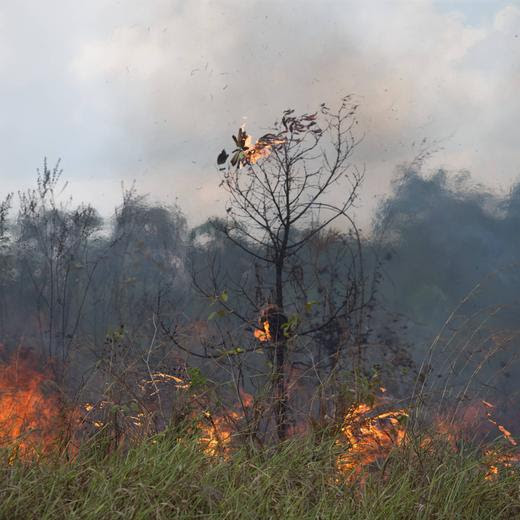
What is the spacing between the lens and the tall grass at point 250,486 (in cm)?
321

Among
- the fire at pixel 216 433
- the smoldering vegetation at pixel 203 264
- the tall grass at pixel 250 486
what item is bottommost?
the tall grass at pixel 250 486

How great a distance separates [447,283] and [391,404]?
1441 cm

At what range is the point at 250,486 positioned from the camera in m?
3.47

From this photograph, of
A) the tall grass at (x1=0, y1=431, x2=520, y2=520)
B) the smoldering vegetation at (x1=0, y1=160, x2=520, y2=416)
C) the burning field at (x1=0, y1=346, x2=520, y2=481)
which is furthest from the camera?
the smoldering vegetation at (x1=0, y1=160, x2=520, y2=416)

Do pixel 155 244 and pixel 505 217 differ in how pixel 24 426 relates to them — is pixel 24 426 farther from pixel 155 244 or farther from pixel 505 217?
pixel 505 217

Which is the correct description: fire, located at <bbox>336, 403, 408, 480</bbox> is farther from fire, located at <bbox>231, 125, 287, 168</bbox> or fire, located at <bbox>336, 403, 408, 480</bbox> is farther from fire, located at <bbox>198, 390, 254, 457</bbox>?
fire, located at <bbox>231, 125, 287, 168</bbox>

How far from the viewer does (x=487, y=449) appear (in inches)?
169

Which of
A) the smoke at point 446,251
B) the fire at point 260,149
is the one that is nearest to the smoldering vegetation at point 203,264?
the smoke at point 446,251

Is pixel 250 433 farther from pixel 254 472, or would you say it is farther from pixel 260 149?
pixel 260 149

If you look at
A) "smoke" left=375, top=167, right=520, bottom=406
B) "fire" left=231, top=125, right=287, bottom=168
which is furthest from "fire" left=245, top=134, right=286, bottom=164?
"smoke" left=375, top=167, right=520, bottom=406

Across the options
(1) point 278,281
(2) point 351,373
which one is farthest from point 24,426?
(1) point 278,281

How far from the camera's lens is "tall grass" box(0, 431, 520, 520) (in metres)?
3.21

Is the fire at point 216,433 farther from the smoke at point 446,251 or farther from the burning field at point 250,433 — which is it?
the smoke at point 446,251

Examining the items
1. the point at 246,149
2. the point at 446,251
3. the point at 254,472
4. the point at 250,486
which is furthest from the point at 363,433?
the point at 446,251
